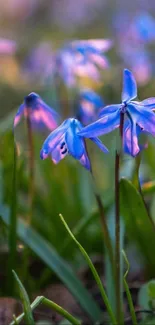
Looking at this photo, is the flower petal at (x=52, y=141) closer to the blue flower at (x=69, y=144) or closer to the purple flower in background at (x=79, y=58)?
the blue flower at (x=69, y=144)

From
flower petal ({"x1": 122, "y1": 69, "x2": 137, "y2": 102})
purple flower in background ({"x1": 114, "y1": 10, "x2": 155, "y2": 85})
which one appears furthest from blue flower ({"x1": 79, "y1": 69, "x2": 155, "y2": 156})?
purple flower in background ({"x1": 114, "y1": 10, "x2": 155, "y2": 85})

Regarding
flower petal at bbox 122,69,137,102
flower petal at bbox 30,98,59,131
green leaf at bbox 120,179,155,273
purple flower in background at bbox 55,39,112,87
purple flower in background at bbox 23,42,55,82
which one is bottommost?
green leaf at bbox 120,179,155,273

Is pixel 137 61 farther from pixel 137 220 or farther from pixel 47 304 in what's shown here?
pixel 47 304

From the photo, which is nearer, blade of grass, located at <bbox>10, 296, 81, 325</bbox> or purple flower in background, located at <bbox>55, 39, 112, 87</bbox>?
blade of grass, located at <bbox>10, 296, 81, 325</bbox>

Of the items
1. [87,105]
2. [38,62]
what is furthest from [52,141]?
[38,62]

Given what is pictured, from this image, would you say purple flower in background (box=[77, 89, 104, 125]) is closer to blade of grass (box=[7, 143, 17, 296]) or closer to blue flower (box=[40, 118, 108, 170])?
blade of grass (box=[7, 143, 17, 296])
